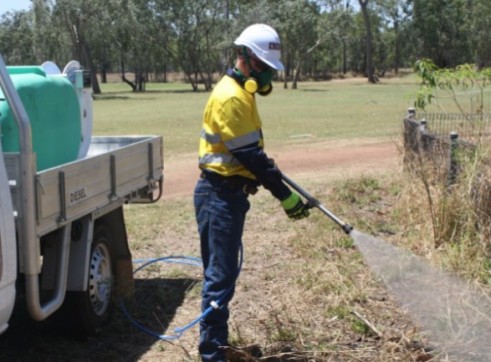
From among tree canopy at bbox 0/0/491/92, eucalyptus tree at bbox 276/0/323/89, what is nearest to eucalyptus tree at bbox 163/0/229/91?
tree canopy at bbox 0/0/491/92

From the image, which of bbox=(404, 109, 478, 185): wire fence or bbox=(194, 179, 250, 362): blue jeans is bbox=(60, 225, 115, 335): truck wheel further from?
bbox=(404, 109, 478, 185): wire fence

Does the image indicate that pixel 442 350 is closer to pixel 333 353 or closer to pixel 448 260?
pixel 333 353

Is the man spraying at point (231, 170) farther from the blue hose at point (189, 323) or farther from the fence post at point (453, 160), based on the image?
the fence post at point (453, 160)

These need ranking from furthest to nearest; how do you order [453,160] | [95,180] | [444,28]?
A: [444,28], [453,160], [95,180]

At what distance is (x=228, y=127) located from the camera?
4.38 m

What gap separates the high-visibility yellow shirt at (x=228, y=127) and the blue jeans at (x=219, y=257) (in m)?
0.12

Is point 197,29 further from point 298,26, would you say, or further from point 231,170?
point 231,170

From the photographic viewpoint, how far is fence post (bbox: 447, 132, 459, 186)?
688 centimetres

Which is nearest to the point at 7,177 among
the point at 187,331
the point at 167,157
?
the point at 187,331

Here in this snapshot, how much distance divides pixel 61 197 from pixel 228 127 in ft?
3.44

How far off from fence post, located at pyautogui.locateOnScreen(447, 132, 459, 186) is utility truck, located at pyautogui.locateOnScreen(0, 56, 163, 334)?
2605 mm

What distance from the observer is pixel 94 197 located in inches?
199

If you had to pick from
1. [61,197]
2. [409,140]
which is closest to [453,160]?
[409,140]

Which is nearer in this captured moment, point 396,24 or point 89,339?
point 89,339
